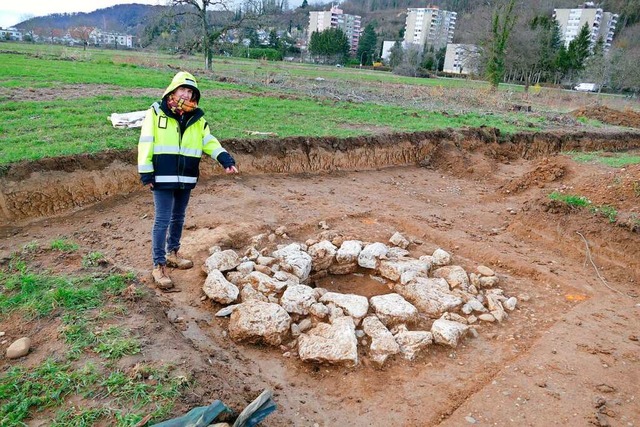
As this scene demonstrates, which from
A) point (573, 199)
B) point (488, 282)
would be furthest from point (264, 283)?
point (573, 199)

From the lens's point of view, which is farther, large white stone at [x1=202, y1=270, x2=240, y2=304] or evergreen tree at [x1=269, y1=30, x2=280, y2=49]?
evergreen tree at [x1=269, y1=30, x2=280, y2=49]

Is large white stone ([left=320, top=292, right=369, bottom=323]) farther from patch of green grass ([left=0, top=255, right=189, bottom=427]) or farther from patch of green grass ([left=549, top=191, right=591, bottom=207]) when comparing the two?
patch of green grass ([left=549, top=191, right=591, bottom=207])

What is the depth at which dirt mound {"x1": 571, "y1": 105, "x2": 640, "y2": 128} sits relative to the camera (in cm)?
1976

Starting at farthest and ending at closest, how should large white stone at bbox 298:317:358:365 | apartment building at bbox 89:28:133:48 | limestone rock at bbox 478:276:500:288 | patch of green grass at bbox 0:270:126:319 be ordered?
apartment building at bbox 89:28:133:48 < limestone rock at bbox 478:276:500:288 < large white stone at bbox 298:317:358:365 < patch of green grass at bbox 0:270:126:319

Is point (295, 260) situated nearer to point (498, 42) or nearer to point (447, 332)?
point (447, 332)

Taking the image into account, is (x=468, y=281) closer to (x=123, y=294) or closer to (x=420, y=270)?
(x=420, y=270)

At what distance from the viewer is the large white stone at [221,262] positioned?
4.86m

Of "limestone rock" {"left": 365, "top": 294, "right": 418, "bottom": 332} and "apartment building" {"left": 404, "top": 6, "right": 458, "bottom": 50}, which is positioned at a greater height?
"apartment building" {"left": 404, "top": 6, "right": 458, "bottom": 50}

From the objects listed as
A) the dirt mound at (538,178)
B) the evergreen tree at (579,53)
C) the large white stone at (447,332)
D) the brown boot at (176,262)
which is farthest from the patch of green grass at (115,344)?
the evergreen tree at (579,53)

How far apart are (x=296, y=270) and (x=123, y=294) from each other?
196 cm

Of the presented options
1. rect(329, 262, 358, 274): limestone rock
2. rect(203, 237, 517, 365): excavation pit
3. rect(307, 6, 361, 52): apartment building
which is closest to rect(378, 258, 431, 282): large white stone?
rect(203, 237, 517, 365): excavation pit

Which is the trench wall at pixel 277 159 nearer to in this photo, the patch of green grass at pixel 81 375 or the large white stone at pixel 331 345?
the patch of green grass at pixel 81 375

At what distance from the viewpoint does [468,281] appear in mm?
5305

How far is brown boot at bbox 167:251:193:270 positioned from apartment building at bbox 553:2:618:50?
8867 cm
